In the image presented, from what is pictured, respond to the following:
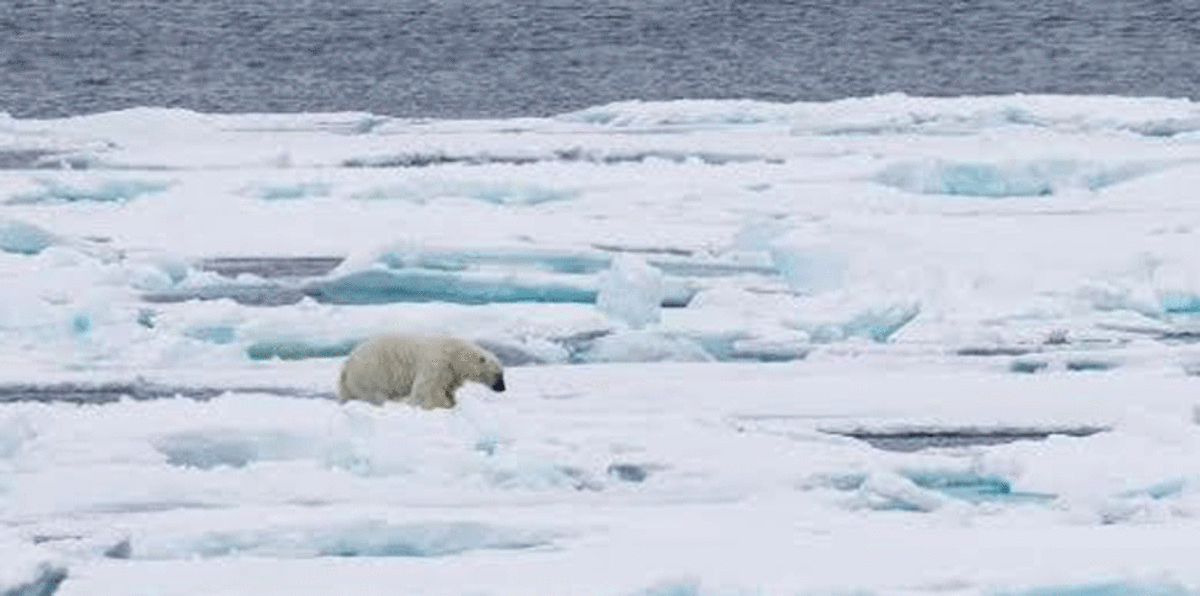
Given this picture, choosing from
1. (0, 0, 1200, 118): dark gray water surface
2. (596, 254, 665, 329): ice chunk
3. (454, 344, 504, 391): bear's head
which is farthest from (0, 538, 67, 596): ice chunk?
(0, 0, 1200, 118): dark gray water surface

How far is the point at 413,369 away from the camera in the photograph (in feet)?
37.0

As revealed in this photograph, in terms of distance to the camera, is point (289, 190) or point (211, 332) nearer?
point (211, 332)

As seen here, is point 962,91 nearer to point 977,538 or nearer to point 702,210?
point 702,210

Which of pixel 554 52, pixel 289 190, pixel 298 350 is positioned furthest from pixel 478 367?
pixel 554 52

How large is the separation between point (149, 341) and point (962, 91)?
49.6 ft

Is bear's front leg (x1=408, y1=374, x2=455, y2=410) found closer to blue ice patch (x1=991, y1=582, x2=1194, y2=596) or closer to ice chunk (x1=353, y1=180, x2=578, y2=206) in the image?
blue ice patch (x1=991, y1=582, x2=1194, y2=596)

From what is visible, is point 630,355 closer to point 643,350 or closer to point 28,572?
point 643,350

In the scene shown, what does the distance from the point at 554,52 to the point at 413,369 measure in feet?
65.1

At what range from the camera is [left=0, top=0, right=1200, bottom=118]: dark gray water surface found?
27.3m

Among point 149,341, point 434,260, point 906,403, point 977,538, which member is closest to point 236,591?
point 977,538

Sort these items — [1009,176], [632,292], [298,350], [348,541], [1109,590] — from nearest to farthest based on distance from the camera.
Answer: [1109,590] < [348,541] < [298,350] < [632,292] < [1009,176]

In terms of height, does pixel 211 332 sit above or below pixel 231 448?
above

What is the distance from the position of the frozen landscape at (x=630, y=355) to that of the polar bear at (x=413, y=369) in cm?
15

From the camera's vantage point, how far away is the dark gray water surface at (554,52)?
1074 inches
